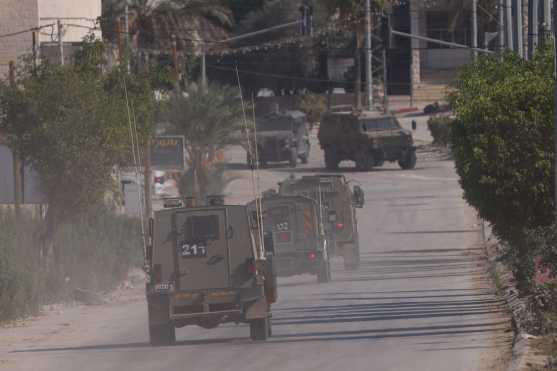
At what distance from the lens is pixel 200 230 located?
18344 millimetres

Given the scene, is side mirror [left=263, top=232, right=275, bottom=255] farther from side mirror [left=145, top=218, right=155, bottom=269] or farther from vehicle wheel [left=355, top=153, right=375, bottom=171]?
vehicle wheel [left=355, top=153, right=375, bottom=171]

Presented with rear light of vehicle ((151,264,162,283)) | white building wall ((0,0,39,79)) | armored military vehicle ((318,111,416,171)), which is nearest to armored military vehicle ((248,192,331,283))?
rear light of vehicle ((151,264,162,283))

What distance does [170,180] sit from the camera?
5816 cm

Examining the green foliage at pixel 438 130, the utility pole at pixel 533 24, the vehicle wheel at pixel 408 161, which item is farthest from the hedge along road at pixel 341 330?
the green foliage at pixel 438 130

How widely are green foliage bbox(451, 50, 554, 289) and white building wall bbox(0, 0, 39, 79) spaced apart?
2493 cm

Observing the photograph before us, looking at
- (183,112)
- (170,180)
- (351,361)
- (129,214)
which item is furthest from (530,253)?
(170,180)

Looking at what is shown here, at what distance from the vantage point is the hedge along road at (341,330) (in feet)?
52.6

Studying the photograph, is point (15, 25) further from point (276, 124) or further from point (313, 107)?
point (313, 107)

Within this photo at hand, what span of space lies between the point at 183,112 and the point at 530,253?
28.4 metres

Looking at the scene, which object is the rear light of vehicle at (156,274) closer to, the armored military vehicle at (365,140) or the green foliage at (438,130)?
the armored military vehicle at (365,140)

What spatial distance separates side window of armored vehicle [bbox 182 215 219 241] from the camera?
18.3m

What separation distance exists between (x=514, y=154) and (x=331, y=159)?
41.7m

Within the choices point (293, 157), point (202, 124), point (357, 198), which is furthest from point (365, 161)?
point (357, 198)

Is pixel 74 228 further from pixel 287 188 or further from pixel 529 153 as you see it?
pixel 529 153
